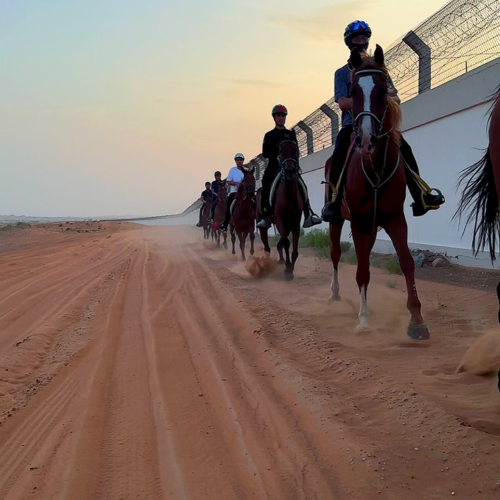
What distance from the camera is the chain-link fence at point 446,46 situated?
9.19m

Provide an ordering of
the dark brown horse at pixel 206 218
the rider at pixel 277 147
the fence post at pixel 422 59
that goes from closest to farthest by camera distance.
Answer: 1. the rider at pixel 277 147
2. the fence post at pixel 422 59
3. the dark brown horse at pixel 206 218

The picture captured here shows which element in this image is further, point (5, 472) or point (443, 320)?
point (443, 320)

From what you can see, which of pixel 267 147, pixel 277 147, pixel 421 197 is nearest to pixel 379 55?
pixel 421 197

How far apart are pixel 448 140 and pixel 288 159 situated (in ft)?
10.4

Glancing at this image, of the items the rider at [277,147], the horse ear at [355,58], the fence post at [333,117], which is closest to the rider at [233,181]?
the fence post at [333,117]

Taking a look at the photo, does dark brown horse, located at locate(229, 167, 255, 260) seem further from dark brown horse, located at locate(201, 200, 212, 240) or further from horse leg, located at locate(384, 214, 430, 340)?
dark brown horse, located at locate(201, 200, 212, 240)

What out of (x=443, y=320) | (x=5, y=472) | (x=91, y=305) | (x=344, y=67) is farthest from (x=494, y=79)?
(x=5, y=472)

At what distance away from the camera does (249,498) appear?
2.43m

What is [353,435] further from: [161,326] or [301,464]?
[161,326]

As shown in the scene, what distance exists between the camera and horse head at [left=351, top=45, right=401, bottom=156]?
16.5 ft

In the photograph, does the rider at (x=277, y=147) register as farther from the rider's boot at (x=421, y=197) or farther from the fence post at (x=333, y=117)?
the fence post at (x=333, y=117)

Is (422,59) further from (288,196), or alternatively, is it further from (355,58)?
(355,58)

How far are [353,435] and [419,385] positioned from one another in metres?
1.05

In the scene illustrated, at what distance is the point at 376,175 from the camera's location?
552cm
